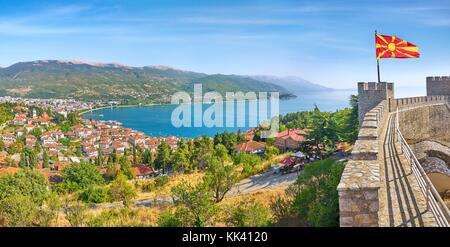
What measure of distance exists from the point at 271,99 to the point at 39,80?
194 ft

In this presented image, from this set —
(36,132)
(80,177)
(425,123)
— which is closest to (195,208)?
(425,123)

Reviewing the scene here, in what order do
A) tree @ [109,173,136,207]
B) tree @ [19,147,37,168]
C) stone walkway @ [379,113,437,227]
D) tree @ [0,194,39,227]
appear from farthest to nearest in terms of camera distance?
tree @ [19,147,37,168] → tree @ [109,173,136,207] → tree @ [0,194,39,227] → stone walkway @ [379,113,437,227]

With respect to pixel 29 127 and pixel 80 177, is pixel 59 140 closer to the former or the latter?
pixel 29 127

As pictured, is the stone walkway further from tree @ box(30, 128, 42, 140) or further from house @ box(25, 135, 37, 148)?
tree @ box(30, 128, 42, 140)

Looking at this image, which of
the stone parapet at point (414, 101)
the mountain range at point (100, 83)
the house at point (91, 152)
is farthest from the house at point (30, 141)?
the mountain range at point (100, 83)

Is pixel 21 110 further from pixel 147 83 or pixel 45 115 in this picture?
pixel 147 83

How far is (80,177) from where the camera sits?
18.6 meters

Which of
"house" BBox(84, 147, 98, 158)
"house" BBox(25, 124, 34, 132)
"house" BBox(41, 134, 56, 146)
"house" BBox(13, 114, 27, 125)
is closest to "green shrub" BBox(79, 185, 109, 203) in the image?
"house" BBox(84, 147, 98, 158)

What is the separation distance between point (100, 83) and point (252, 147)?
282ft

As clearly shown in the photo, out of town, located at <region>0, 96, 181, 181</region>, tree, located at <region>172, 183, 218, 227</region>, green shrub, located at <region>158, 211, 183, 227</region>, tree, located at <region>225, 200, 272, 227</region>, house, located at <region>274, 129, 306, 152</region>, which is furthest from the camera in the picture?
town, located at <region>0, 96, 181, 181</region>

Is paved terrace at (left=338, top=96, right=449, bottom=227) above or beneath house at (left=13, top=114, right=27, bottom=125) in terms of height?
beneath

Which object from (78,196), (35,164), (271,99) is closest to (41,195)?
(78,196)

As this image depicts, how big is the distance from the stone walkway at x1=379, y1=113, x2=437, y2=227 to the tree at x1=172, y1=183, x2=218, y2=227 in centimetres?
321

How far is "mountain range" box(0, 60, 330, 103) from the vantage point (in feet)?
290
